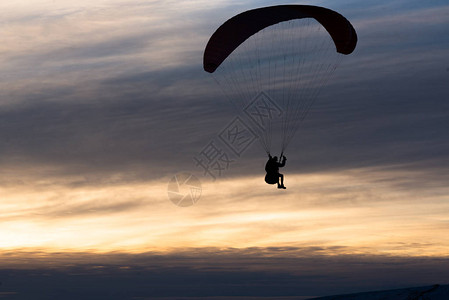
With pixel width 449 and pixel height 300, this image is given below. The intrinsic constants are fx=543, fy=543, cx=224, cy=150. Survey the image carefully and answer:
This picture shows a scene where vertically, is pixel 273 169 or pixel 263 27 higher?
pixel 263 27

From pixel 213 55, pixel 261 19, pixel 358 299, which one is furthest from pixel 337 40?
pixel 358 299

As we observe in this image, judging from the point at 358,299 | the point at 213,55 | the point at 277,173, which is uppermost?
the point at 213,55

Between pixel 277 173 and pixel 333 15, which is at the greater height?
pixel 333 15

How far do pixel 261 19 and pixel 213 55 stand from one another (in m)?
3.95

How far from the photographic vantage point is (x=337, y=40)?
3409 centimetres

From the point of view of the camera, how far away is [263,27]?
3191cm

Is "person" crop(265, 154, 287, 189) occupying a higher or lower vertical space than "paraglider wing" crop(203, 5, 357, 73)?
lower

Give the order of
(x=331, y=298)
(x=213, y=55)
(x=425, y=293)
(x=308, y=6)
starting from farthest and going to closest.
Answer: (x=331, y=298)
(x=425, y=293)
(x=213, y=55)
(x=308, y=6)

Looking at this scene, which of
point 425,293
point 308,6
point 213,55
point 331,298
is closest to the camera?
point 308,6

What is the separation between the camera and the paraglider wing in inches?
1207

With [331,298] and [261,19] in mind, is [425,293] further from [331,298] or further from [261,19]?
[261,19]

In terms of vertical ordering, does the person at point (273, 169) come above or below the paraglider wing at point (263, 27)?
below

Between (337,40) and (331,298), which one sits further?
(331,298)

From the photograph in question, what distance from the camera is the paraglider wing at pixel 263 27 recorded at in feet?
101
